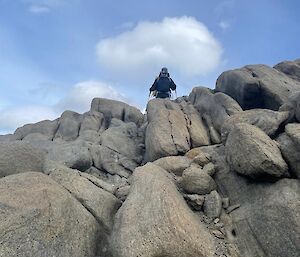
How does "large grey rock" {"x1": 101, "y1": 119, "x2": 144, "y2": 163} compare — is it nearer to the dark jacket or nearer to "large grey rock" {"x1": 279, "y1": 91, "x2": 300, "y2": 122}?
the dark jacket

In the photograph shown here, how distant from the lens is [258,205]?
793 inches

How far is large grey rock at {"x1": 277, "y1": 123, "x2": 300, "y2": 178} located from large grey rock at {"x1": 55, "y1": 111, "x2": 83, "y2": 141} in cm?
2994

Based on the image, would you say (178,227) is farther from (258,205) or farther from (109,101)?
(109,101)

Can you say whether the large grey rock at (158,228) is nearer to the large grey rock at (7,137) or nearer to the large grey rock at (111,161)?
the large grey rock at (111,161)

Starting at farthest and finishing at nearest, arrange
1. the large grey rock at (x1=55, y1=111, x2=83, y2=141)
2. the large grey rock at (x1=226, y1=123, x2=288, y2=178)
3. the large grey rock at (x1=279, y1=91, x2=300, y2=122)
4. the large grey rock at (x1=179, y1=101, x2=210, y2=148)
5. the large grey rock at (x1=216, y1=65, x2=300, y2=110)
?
the large grey rock at (x1=55, y1=111, x2=83, y2=141) → the large grey rock at (x1=216, y1=65, x2=300, y2=110) → the large grey rock at (x1=179, y1=101, x2=210, y2=148) → the large grey rock at (x1=279, y1=91, x2=300, y2=122) → the large grey rock at (x1=226, y1=123, x2=288, y2=178)

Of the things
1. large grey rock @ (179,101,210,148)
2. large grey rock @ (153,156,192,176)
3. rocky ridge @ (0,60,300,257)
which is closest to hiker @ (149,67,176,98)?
large grey rock @ (179,101,210,148)

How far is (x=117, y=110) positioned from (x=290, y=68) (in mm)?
23337

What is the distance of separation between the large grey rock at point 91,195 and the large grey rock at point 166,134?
8.71m

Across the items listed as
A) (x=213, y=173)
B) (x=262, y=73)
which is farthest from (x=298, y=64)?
(x=213, y=173)

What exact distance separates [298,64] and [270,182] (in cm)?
3109

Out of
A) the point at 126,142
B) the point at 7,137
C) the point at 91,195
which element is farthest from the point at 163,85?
the point at 91,195

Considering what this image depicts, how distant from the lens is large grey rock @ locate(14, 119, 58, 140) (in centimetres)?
4972

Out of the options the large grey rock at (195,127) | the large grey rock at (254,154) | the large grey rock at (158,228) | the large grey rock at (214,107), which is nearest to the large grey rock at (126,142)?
the large grey rock at (195,127)

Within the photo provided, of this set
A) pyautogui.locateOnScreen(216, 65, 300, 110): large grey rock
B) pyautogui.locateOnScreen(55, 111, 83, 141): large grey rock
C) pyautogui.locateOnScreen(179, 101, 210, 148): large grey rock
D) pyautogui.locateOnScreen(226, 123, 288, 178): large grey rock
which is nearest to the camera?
pyautogui.locateOnScreen(226, 123, 288, 178): large grey rock
